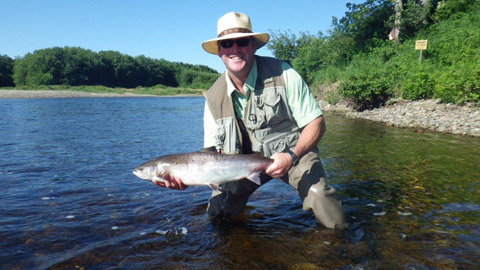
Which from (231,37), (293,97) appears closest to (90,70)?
(231,37)

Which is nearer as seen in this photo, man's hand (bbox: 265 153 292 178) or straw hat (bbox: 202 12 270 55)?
man's hand (bbox: 265 153 292 178)

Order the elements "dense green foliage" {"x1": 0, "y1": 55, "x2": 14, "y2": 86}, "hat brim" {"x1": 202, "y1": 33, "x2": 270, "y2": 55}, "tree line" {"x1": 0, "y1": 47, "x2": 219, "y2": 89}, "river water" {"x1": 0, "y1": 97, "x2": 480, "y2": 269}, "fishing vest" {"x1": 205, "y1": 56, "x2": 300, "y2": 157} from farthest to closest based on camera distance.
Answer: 1. "tree line" {"x1": 0, "y1": 47, "x2": 219, "y2": 89}
2. "dense green foliage" {"x1": 0, "y1": 55, "x2": 14, "y2": 86}
3. "fishing vest" {"x1": 205, "y1": 56, "x2": 300, "y2": 157}
4. "hat brim" {"x1": 202, "y1": 33, "x2": 270, "y2": 55}
5. "river water" {"x1": 0, "y1": 97, "x2": 480, "y2": 269}

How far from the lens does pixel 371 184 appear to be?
6.05 m

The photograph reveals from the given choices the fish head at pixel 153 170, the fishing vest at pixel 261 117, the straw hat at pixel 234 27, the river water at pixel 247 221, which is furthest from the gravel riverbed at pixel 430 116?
the fish head at pixel 153 170

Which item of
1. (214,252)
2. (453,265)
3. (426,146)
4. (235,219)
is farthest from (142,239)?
(426,146)

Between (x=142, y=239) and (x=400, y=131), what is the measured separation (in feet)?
35.0

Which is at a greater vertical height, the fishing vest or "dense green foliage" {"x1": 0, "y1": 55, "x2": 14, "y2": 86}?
"dense green foliage" {"x1": 0, "y1": 55, "x2": 14, "y2": 86}

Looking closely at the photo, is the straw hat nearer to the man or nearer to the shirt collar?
the man

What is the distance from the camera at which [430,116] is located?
1288 cm

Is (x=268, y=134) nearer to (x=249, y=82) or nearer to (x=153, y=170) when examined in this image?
(x=249, y=82)

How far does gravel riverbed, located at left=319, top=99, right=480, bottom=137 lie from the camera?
35.9ft

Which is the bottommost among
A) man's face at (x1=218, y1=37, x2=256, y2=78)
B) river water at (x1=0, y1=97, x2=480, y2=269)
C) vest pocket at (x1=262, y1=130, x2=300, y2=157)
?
river water at (x1=0, y1=97, x2=480, y2=269)

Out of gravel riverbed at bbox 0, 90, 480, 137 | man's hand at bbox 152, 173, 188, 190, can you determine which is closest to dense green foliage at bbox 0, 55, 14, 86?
gravel riverbed at bbox 0, 90, 480, 137

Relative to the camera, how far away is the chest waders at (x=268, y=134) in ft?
12.7
